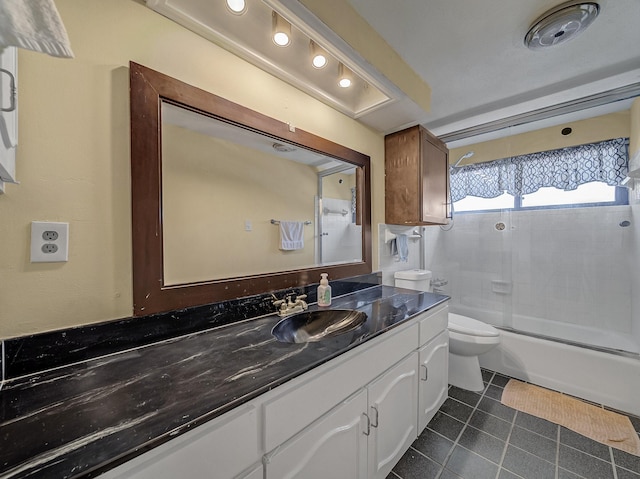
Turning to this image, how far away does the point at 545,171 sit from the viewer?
7.81 ft

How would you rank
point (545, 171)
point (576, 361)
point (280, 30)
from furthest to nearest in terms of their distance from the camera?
point (545, 171)
point (576, 361)
point (280, 30)

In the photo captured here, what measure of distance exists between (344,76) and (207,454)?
5.58 ft

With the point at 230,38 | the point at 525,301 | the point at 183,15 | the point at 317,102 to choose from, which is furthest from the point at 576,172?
the point at 183,15

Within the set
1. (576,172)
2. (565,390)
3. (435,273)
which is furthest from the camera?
(435,273)

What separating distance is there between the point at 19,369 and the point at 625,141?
3760mm

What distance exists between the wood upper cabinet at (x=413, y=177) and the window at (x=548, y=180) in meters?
0.94

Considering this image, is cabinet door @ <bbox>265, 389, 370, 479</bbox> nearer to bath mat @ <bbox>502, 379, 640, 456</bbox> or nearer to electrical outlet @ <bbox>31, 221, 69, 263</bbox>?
electrical outlet @ <bbox>31, 221, 69, 263</bbox>

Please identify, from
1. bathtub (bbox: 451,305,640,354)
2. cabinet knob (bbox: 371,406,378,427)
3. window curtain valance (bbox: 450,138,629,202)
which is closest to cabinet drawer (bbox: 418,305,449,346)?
cabinet knob (bbox: 371,406,378,427)

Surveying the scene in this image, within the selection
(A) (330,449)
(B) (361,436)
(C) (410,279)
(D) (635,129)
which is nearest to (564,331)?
(C) (410,279)

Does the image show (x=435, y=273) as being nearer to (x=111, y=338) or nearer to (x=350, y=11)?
(x=350, y=11)

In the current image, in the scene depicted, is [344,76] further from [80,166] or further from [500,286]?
[500,286]

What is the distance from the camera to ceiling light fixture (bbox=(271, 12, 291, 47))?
42.1 inches

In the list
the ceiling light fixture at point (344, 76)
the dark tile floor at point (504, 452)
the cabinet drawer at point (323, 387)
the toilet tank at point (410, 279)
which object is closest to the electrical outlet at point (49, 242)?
the cabinet drawer at point (323, 387)

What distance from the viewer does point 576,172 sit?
2240 millimetres
